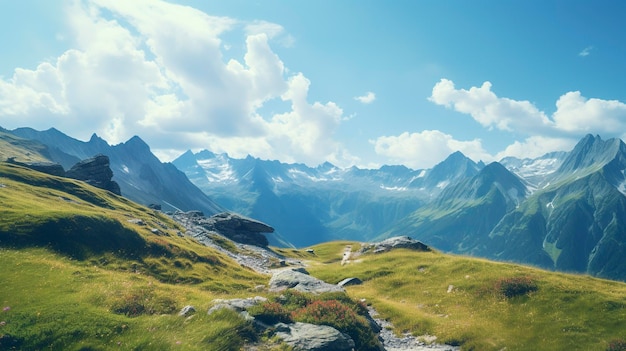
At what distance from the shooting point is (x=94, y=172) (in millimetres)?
137625

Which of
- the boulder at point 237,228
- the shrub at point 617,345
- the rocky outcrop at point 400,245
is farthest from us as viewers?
Answer: the boulder at point 237,228

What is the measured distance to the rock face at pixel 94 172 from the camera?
135 metres

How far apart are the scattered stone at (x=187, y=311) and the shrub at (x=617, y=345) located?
2791 centimetres

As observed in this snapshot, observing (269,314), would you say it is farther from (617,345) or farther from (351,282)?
(351,282)

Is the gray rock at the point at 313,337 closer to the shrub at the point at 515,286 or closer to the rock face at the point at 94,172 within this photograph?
the shrub at the point at 515,286

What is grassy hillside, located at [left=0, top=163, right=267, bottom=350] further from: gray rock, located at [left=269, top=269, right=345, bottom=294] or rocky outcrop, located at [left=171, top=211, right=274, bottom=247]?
rocky outcrop, located at [left=171, top=211, right=274, bottom=247]

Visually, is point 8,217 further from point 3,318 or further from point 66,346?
point 66,346

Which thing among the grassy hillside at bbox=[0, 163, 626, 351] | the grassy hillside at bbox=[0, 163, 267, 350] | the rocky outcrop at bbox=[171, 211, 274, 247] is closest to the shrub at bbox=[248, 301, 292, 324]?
the grassy hillside at bbox=[0, 163, 626, 351]

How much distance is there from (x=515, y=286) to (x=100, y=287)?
37.0 meters

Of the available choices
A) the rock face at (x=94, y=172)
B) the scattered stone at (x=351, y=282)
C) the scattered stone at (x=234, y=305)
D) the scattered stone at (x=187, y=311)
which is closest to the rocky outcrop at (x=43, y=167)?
the rock face at (x=94, y=172)

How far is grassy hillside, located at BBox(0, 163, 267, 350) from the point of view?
21102mm

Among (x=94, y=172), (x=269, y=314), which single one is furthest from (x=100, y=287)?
(x=94, y=172)

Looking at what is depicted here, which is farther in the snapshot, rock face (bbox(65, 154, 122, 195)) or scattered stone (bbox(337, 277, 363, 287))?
Answer: rock face (bbox(65, 154, 122, 195))

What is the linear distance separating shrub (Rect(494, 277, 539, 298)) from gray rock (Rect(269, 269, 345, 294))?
1582cm
